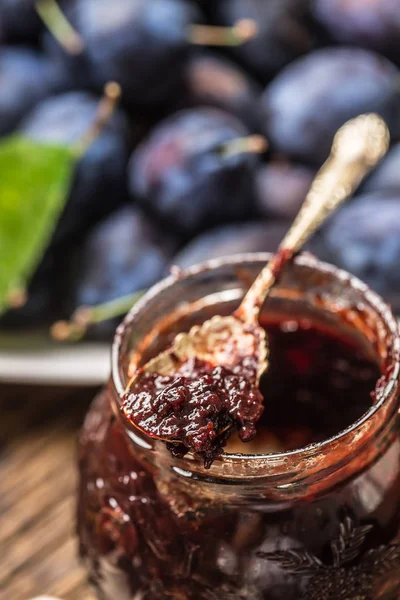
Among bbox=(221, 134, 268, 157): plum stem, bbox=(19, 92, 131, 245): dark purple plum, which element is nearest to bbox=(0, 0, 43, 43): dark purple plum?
bbox=(19, 92, 131, 245): dark purple plum

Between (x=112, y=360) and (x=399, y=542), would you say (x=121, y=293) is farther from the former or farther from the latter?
(x=399, y=542)

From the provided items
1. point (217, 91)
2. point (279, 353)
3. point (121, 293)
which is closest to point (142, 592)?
point (279, 353)

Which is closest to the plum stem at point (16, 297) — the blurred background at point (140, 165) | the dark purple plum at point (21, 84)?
the blurred background at point (140, 165)

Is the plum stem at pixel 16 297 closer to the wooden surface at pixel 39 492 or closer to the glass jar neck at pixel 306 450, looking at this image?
the wooden surface at pixel 39 492

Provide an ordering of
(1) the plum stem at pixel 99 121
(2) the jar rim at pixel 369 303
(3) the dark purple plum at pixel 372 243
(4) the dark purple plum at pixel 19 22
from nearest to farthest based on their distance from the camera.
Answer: (2) the jar rim at pixel 369 303, (3) the dark purple plum at pixel 372 243, (1) the plum stem at pixel 99 121, (4) the dark purple plum at pixel 19 22

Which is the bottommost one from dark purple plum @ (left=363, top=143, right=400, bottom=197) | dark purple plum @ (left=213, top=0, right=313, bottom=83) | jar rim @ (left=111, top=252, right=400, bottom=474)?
dark purple plum @ (left=363, top=143, right=400, bottom=197)

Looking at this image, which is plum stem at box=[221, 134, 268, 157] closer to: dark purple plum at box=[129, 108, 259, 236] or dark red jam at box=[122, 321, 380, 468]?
dark purple plum at box=[129, 108, 259, 236]

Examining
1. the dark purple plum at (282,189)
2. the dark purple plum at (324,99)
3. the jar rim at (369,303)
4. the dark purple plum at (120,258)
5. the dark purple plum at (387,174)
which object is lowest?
the dark purple plum at (387,174)
